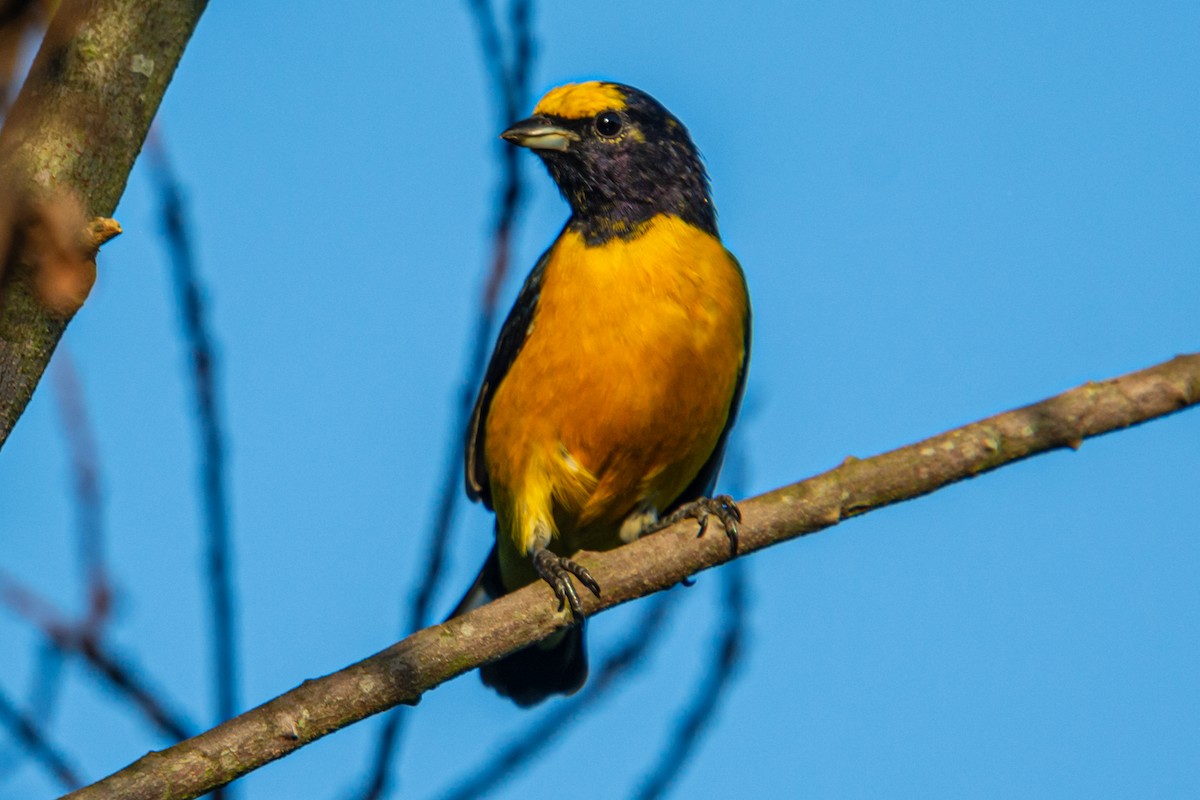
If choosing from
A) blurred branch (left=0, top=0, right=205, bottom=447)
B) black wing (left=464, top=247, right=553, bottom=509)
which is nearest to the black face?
black wing (left=464, top=247, right=553, bottom=509)

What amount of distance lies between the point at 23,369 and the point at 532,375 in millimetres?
2920

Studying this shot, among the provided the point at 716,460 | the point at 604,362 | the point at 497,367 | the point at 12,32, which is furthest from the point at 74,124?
the point at 716,460

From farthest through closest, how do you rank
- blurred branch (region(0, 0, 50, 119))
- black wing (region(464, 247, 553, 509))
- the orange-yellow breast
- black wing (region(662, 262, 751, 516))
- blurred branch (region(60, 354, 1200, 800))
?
black wing (region(662, 262, 751, 516)) < black wing (region(464, 247, 553, 509)) < the orange-yellow breast < blurred branch (region(60, 354, 1200, 800)) < blurred branch (region(0, 0, 50, 119))

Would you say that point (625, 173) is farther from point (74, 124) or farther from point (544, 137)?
point (74, 124)

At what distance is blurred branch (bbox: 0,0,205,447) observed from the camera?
2.44 m

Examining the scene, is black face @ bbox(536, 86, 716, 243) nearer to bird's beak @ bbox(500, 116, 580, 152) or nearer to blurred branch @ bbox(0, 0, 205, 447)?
bird's beak @ bbox(500, 116, 580, 152)

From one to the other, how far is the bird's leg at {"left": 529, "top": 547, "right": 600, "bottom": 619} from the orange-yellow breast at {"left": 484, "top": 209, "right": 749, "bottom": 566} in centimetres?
85

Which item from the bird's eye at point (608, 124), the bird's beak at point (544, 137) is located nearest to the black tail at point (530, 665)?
the bird's beak at point (544, 137)

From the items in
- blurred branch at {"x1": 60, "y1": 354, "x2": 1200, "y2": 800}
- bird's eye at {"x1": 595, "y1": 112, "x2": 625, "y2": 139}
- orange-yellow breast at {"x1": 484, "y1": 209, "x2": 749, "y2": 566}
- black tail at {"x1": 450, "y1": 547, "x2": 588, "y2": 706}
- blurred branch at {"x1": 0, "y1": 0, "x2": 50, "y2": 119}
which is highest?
bird's eye at {"x1": 595, "y1": 112, "x2": 625, "y2": 139}

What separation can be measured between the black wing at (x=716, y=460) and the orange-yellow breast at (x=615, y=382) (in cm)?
12

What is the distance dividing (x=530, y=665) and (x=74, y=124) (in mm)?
3838

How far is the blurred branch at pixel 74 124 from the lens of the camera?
244 centimetres

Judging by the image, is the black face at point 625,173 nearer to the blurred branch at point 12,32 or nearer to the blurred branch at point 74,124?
the blurred branch at point 74,124

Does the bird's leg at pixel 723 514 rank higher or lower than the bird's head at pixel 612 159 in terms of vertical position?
lower
